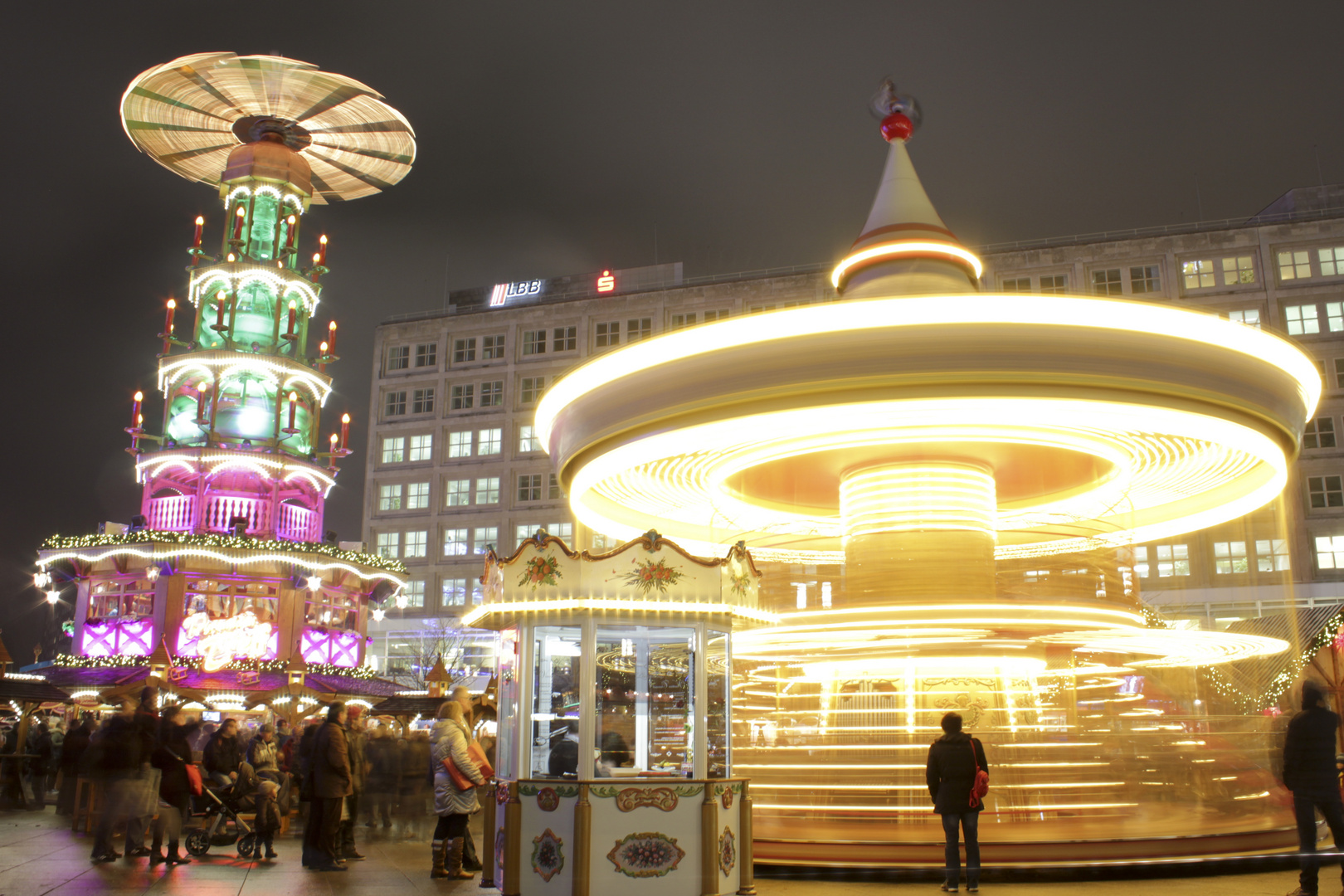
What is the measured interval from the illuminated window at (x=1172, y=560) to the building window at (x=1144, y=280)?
1057 centimetres

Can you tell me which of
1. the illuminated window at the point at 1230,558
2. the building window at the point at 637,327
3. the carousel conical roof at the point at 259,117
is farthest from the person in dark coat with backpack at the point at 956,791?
the building window at the point at 637,327

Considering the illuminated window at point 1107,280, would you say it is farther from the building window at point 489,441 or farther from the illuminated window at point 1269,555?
the building window at point 489,441

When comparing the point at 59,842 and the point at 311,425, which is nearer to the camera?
the point at 59,842

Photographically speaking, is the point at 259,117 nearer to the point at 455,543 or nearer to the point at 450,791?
the point at 455,543

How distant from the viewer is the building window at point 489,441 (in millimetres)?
54781

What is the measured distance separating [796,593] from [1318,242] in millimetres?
40037

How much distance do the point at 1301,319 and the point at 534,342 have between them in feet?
110

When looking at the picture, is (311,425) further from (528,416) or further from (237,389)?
(528,416)

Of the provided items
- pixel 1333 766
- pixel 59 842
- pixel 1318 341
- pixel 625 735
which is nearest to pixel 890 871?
pixel 625 735

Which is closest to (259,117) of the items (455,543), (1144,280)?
(455,543)

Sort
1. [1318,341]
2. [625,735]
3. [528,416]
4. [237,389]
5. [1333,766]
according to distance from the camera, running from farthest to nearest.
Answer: [528,416] < [1318,341] < [237,389] < [625,735] < [1333,766]

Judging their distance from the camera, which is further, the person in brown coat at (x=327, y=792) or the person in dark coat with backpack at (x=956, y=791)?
the person in brown coat at (x=327, y=792)

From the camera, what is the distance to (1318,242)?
44188mm

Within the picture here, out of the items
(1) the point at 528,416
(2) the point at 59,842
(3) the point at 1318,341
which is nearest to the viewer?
(2) the point at 59,842
